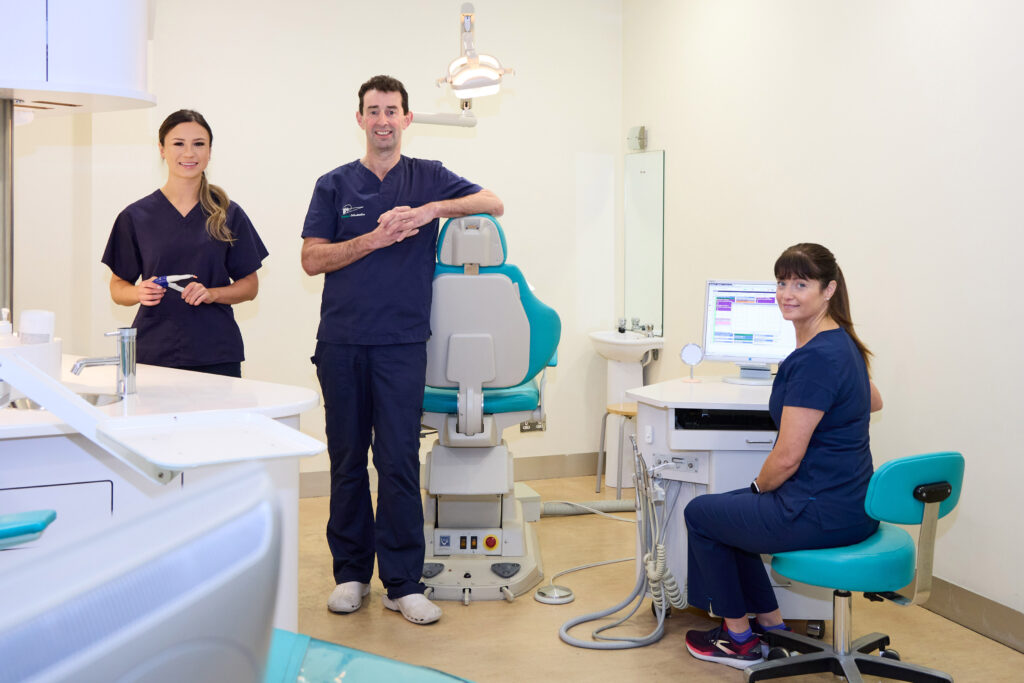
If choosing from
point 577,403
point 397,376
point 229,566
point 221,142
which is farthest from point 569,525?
point 229,566

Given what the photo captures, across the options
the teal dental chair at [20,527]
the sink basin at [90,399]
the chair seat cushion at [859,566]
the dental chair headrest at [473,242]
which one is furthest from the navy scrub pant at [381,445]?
the teal dental chair at [20,527]

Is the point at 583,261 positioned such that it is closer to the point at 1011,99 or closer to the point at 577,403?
the point at 577,403

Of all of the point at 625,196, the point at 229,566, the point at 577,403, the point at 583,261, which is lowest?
the point at 577,403

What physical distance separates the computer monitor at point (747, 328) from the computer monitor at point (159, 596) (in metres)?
3.01

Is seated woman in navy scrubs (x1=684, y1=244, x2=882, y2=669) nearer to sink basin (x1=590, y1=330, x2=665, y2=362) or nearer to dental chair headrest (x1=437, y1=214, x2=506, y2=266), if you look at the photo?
dental chair headrest (x1=437, y1=214, x2=506, y2=266)

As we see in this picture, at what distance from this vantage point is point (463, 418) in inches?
127

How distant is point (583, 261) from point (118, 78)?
3.61 metres

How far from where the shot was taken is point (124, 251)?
118 inches

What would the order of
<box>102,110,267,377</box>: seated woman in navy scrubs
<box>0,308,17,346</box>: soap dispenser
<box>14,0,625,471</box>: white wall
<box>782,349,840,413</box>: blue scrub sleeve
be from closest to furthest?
1. <box>0,308,17,346</box>: soap dispenser
2. <box>782,349,840,413</box>: blue scrub sleeve
3. <box>102,110,267,377</box>: seated woman in navy scrubs
4. <box>14,0,625,471</box>: white wall

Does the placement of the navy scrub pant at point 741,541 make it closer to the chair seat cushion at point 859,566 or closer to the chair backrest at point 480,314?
the chair seat cushion at point 859,566

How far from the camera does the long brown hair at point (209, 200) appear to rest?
114 inches

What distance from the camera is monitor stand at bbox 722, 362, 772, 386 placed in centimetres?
335

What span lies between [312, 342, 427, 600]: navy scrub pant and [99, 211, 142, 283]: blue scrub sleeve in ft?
2.10

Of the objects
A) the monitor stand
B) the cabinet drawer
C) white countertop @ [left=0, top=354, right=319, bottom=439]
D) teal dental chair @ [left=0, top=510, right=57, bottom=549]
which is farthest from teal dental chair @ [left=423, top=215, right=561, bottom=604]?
teal dental chair @ [left=0, top=510, right=57, bottom=549]
